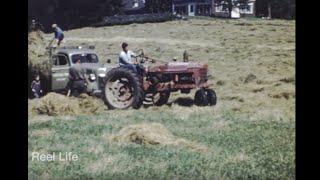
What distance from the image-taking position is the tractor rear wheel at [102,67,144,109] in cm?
899

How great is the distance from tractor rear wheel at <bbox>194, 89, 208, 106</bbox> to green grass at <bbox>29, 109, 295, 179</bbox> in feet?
0.53

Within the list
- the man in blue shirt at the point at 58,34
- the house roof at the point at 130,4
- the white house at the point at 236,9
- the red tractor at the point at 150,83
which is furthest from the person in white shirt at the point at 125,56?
the white house at the point at 236,9

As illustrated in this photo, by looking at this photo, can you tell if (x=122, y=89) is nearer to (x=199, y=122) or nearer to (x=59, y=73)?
(x=59, y=73)

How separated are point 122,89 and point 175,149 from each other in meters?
1.38

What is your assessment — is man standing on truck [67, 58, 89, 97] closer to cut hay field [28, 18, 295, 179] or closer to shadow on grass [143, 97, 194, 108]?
cut hay field [28, 18, 295, 179]

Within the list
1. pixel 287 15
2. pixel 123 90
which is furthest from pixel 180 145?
pixel 287 15

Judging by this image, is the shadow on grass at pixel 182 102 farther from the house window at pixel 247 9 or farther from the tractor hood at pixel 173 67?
the house window at pixel 247 9

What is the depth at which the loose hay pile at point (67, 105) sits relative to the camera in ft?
29.6

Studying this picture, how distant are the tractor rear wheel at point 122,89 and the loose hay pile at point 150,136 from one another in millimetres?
457

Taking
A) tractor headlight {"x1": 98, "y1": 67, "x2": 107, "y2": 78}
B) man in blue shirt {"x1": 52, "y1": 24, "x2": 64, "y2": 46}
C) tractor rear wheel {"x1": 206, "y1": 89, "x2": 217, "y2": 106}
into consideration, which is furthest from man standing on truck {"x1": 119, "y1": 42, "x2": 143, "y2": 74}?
tractor rear wheel {"x1": 206, "y1": 89, "x2": 217, "y2": 106}

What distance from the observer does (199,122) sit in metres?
8.73

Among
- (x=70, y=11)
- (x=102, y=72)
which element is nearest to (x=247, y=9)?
(x=102, y=72)

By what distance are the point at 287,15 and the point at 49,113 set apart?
4.07 m
